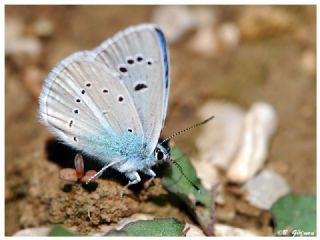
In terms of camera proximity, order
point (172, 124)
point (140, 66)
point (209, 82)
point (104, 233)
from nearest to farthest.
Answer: point (104, 233), point (140, 66), point (172, 124), point (209, 82)

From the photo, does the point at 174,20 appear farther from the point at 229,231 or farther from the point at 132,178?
Result: the point at 229,231

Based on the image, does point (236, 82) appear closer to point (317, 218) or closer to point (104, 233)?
point (317, 218)

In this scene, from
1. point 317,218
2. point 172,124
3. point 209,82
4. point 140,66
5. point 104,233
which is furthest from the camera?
point 209,82

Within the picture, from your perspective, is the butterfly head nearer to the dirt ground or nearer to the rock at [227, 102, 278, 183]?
the dirt ground

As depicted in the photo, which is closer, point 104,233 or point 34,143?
point 104,233

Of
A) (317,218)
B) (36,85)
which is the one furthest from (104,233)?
(36,85)

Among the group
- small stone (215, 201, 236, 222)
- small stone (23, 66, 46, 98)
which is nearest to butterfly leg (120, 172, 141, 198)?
small stone (215, 201, 236, 222)

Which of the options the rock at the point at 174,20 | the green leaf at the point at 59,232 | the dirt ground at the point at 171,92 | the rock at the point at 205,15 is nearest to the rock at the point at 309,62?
the dirt ground at the point at 171,92
